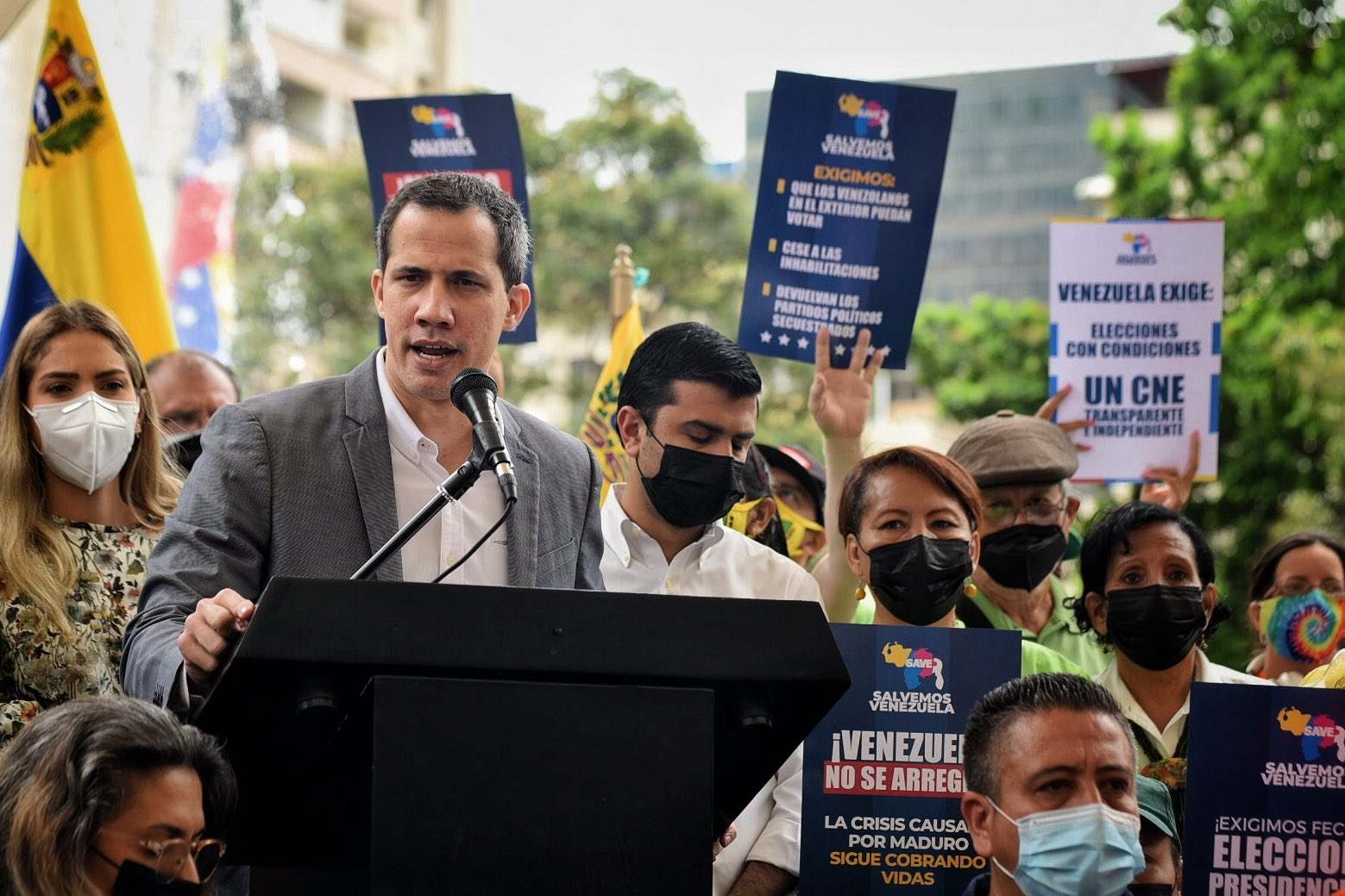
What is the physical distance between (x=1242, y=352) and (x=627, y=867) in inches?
623

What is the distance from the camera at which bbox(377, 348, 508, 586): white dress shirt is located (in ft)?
11.8

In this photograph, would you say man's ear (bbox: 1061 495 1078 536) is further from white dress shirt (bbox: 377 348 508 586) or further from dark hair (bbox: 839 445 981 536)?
white dress shirt (bbox: 377 348 508 586)

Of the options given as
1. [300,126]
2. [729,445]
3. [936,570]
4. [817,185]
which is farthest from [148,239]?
[300,126]

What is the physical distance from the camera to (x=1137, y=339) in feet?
21.4

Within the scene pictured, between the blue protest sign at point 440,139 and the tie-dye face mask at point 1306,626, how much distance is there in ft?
10.4

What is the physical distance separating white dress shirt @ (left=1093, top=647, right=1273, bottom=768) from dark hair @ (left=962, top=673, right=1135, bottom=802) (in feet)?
3.14

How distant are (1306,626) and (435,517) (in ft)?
11.5

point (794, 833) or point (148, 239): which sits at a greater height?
point (148, 239)

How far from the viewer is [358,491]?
3490 millimetres

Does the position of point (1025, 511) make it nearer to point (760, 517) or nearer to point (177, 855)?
point (760, 517)

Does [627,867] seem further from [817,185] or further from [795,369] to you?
[795,369]

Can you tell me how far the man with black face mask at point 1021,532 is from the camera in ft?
16.9

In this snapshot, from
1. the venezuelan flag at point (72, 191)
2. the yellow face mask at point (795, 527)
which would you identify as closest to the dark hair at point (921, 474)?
the yellow face mask at point (795, 527)

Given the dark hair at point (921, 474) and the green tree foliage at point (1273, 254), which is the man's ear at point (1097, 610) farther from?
the green tree foliage at point (1273, 254)
